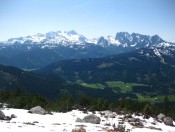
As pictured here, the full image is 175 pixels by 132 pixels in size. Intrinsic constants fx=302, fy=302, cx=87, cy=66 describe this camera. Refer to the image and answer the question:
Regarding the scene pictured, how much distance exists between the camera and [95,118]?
46562 millimetres

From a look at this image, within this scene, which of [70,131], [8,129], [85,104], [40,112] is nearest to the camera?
[8,129]

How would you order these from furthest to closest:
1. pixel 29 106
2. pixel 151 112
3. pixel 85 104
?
pixel 85 104 < pixel 151 112 < pixel 29 106

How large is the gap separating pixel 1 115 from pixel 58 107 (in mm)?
23685

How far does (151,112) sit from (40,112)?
2902 centimetres

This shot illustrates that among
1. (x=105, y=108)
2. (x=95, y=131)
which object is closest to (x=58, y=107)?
(x=105, y=108)

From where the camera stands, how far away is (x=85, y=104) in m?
77.8

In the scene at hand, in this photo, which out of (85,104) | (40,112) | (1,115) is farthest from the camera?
(85,104)

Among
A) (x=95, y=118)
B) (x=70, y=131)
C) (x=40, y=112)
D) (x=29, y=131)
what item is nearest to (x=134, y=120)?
(x=95, y=118)

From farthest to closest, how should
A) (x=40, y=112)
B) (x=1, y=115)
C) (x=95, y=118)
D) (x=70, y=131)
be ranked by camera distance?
(x=40, y=112)
(x=95, y=118)
(x=1, y=115)
(x=70, y=131)

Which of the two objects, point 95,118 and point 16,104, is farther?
point 16,104

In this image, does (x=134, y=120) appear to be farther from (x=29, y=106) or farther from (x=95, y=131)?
(x=29, y=106)

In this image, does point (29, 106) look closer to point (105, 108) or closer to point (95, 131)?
point (105, 108)

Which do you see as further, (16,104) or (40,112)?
(16,104)

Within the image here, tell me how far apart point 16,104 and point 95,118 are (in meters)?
25.5
